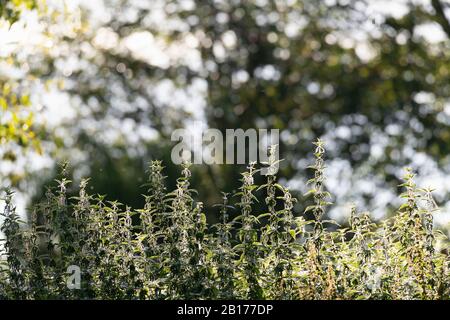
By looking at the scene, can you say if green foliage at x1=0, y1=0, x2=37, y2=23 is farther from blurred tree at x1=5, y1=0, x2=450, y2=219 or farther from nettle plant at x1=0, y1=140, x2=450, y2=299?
blurred tree at x1=5, y1=0, x2=450, y2=219

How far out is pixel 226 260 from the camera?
4.58 meters

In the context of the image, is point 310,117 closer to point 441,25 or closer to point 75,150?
point 441,25

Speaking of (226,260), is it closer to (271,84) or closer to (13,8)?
(13,8)

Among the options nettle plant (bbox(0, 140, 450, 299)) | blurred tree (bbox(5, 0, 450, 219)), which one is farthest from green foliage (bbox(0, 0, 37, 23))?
blurred tree (bbox(5, 0, 450, 219))

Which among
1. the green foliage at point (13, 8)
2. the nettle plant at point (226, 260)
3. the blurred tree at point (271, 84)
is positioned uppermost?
the blurred tree at point (271, 84)

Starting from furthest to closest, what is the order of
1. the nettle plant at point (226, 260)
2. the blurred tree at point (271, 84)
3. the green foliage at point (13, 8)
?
the blurred tree at point (271, 84), the green foliage at point (13, 8), the nettle plant at point (226, 260)

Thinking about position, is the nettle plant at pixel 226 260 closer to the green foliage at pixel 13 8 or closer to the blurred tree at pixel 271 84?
the green foliage at pixel 13 8

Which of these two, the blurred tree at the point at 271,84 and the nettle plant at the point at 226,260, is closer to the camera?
the nettle plant at the point at 226,260

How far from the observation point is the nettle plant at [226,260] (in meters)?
4.52

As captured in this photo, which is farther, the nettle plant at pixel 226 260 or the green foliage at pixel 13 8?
the green foliage at pixel 13 8

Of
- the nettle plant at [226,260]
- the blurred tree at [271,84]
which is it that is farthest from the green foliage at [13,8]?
the blurred tree at [271,84]

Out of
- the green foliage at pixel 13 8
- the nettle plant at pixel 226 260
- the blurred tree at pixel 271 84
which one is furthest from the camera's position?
the blurred tree at pixel 271 84

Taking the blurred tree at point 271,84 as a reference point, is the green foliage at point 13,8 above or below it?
below

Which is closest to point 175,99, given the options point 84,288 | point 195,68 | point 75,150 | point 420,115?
point 195,68
